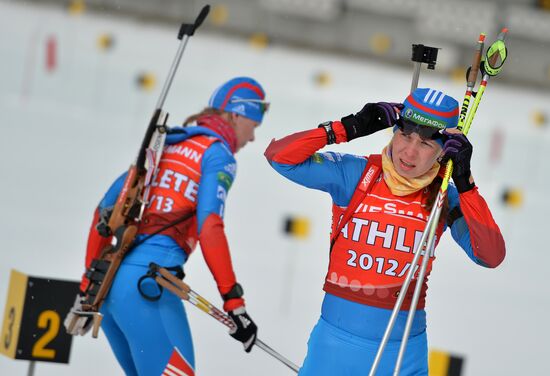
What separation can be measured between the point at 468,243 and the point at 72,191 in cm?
498

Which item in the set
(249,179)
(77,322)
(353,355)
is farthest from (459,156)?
(249,179)

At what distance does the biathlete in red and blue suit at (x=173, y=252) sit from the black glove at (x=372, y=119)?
703mm

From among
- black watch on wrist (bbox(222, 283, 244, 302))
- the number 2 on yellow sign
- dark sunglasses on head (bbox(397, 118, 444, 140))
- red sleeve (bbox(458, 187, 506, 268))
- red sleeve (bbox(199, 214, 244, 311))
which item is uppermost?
dark sunglasses on head (bbox(397, 118, 444, 140))

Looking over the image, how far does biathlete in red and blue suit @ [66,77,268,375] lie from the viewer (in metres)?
3.38

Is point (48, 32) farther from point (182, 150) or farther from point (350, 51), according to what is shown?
point (182, 150)

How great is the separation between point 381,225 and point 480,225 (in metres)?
0.28

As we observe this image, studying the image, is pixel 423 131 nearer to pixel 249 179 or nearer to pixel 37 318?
pixel 37 318

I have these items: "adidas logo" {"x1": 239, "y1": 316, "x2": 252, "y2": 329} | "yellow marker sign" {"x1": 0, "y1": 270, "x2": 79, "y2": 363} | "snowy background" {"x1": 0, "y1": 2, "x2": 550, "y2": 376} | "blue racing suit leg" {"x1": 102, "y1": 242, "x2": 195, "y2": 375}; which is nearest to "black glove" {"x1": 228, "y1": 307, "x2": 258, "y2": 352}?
"adidas logo" {"x1": 239, "y1": 316, "x2": 252, "y2": 329}

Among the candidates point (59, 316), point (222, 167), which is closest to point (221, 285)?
point (222, 167)

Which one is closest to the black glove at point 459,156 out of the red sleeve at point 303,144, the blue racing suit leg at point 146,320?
the red sleeve at point 303,144

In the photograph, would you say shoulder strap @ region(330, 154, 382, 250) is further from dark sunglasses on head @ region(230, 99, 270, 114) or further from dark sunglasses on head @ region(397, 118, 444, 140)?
dark sunglasses on head @ region(230, 99, 270, 114)

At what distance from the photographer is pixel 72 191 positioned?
7.46 meters

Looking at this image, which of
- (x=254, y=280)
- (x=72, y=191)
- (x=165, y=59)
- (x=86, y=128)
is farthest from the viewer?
(x=165, y=59)

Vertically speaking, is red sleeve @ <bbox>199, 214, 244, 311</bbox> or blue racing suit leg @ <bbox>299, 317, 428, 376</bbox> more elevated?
red sleeve @ <bbox>199, 214, 244, 311</bbox>
